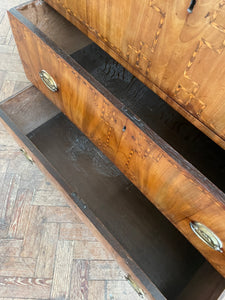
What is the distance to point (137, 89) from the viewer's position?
660mm

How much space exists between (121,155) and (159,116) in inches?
8.4

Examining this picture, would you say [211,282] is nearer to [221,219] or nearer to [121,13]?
[221,219]

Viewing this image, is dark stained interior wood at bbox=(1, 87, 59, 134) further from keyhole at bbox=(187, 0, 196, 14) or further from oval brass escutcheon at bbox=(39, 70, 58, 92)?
keyhole at bbox=(187, 0, 196, 14)

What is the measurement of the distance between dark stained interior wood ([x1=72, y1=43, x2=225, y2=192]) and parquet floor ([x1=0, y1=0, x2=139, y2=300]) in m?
0.37

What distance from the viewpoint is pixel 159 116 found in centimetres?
63

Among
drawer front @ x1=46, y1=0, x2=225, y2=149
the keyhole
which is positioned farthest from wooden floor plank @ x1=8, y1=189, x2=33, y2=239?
the keyhole

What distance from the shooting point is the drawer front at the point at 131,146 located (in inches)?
13.9

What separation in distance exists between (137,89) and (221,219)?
16.2 inches

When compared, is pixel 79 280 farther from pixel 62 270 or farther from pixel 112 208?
pixel 112 208

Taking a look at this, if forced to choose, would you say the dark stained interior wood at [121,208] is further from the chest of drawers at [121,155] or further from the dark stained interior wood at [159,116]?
the dark stained interior wood at [159,116]

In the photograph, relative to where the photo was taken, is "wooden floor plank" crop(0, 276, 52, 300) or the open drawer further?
"wooden floor plank" crop(0, 276, 52, 300)

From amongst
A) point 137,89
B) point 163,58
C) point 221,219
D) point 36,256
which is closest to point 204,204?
point 221,219

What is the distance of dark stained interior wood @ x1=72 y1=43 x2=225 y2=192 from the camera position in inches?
22.0

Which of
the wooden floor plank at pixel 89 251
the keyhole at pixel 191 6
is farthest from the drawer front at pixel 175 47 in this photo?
the wooden floor plank at pixel 89 251
